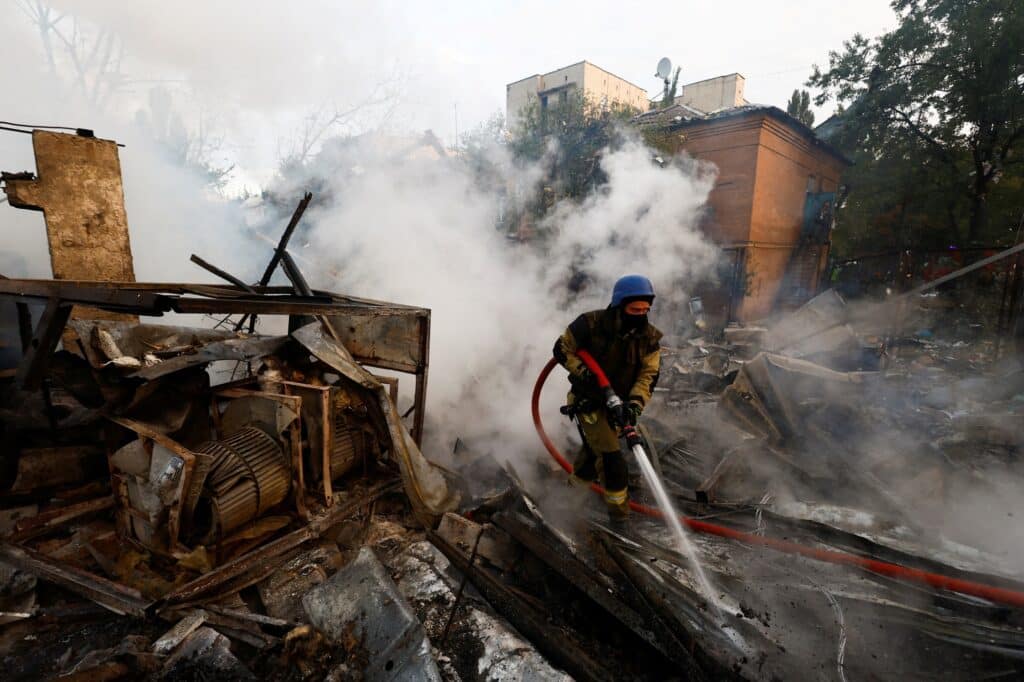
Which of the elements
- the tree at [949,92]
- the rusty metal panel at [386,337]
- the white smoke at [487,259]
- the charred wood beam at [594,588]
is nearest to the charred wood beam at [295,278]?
the rusty metal panel at [386,337]

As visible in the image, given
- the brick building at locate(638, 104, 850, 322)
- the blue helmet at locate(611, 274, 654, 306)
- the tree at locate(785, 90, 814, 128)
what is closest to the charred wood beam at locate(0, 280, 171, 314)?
the blue helmet at locate(611, 274, 654, 306)

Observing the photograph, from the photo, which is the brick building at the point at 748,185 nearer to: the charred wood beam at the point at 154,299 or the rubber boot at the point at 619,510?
the rubber boot at the point at 619,510

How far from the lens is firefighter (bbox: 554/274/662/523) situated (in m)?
3.90

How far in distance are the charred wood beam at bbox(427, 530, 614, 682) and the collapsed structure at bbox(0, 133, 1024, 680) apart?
0.02m

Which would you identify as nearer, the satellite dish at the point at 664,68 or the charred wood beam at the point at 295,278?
the charred wood beam at the point at 295,278

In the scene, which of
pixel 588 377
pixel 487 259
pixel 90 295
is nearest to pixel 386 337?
pixel 588 377

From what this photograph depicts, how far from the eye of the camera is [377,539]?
3982mm

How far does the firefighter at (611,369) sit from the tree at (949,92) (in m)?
19.4

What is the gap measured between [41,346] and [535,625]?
155 inches

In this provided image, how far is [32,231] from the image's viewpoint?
356 inches

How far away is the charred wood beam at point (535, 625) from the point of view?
8.24 feet

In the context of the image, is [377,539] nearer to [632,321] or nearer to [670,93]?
[632,321]

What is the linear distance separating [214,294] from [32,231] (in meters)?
9.21

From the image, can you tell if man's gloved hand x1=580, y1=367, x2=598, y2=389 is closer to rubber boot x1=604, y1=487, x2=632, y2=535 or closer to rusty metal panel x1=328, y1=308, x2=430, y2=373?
rubber boot x1=604, y1=487, x2=632, y2=535
